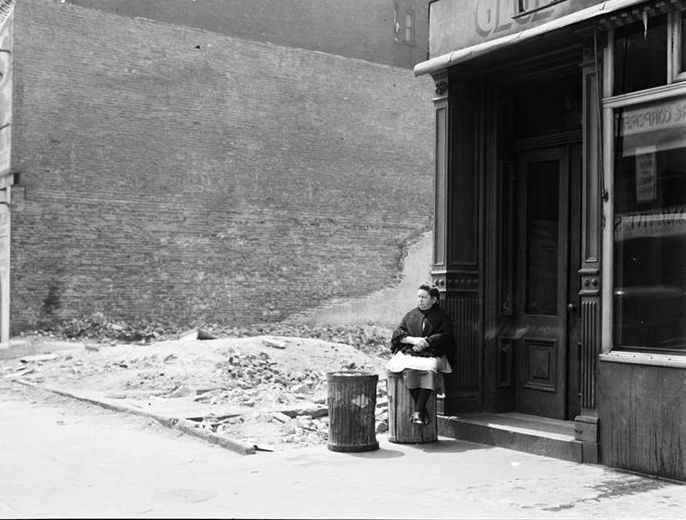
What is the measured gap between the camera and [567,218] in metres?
8.98

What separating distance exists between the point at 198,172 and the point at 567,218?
15529 millimetres

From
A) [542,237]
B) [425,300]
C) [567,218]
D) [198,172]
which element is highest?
[198,172]

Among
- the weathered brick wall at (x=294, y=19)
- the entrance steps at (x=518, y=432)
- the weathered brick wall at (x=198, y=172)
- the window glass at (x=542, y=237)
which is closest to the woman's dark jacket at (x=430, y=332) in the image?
the entrance steps at (x=518, y=432)

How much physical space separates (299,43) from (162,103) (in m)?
8.79

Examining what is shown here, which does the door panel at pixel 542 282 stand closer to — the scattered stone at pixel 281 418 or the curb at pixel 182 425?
the scattered stone at pixel 281 418

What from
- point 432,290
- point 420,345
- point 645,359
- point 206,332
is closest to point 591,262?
point 645,359

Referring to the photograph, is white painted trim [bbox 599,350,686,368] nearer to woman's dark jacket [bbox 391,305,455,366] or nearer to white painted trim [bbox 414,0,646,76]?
woman's dark jacket [bbox 391,305,455,366]

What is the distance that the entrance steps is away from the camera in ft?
25.7

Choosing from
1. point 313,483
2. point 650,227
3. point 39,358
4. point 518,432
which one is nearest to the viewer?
point 313,483

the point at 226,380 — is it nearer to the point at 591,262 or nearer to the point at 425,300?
the point at 425,300

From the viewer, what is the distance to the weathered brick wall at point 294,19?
2652cm

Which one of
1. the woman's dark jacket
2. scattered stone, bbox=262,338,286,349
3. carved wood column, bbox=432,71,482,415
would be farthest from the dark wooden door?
scattered stone, bbox=262,338,286,349

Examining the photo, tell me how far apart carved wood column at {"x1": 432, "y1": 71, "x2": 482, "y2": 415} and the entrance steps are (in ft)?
0.71

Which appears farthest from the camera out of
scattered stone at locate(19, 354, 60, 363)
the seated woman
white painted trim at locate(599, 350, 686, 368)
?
scattered stone at locate(19, 354, 60, 363)
